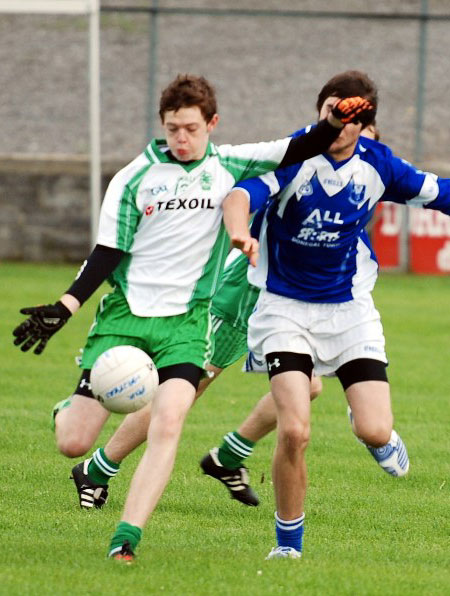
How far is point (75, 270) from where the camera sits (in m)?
19.3

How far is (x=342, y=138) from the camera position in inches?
237

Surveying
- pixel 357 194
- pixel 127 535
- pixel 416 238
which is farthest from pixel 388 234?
pixel 127 535

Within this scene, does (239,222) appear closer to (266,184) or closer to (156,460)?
(266,184)

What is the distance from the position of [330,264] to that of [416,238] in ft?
43.6

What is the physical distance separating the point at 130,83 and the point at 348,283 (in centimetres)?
1954

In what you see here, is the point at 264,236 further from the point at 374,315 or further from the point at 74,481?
the point at 74,481

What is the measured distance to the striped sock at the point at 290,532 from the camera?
5.74m

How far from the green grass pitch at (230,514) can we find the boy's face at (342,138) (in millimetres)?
1772

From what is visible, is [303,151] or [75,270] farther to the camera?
[75,270]

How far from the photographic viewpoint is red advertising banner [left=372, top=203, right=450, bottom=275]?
18938 mm

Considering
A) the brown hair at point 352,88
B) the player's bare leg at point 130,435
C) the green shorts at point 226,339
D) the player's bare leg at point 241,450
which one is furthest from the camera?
the green shorts at point 226,339

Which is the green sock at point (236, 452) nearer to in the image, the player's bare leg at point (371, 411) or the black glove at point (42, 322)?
the player's bare leg at point (371, 411)

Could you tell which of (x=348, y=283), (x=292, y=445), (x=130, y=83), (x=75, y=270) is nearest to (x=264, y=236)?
(x=348, y=283)

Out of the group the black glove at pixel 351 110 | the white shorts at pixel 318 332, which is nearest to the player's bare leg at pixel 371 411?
the white shorts at pixel 318 332
